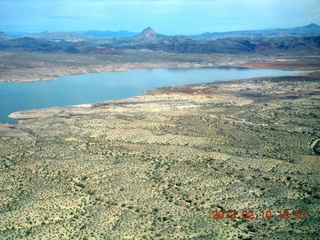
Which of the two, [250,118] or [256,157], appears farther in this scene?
[250,118]

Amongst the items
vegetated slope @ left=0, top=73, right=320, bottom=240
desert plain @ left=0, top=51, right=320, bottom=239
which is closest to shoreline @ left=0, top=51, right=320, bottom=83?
desert plain @ left=0, top=51, right=320, bottom=239

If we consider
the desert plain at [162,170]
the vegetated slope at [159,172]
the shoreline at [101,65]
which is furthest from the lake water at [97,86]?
the vegetated slope at [159,172]

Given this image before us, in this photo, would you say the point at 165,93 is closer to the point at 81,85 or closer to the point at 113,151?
the point at 81,85

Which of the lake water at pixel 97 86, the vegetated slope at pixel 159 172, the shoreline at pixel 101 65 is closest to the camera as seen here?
the vegetated slope at pixel 159 172

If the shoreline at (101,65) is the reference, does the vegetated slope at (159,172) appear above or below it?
below

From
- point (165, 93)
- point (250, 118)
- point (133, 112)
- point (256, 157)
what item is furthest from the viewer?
point (165, 93)

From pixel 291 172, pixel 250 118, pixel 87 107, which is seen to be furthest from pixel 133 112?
pixel 291 172

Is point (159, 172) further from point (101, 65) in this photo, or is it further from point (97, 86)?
point (101, 65)

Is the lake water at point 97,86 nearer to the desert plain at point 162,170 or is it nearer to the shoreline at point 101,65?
the shoreline at point 101,65
